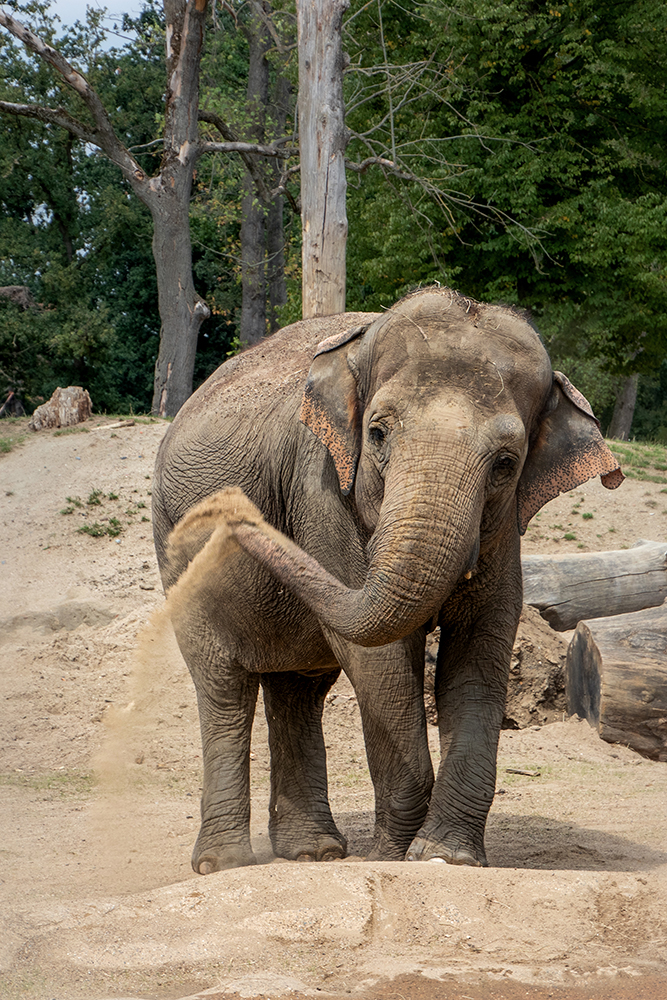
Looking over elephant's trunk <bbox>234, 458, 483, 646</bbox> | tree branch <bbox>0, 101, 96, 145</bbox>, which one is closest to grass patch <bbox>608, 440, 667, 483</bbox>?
elephant's trunk <bbox>234, 458, 483, 646</bbox>

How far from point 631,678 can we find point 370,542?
428cm

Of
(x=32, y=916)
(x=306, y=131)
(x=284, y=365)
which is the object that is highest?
(x=306, y=131)

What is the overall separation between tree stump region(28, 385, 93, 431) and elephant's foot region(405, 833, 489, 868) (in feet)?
36.7

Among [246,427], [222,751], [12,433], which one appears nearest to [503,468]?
[246,427]

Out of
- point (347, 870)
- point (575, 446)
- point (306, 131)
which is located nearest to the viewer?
point (347, 870)

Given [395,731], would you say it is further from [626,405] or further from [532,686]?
[626,405]

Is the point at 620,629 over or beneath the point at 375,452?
beneath

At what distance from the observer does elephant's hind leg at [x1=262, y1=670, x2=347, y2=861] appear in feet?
21.0

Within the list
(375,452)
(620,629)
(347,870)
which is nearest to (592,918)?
(347,870)

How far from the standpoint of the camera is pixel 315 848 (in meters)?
6.32

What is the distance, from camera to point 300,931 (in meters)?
4.01

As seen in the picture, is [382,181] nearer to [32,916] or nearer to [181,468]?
[181,468]

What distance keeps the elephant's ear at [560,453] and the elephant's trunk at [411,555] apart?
2.64 ft

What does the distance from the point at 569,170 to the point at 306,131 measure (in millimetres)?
10177
